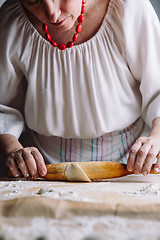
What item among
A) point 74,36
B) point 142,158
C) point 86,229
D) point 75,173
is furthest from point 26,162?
point 86,229

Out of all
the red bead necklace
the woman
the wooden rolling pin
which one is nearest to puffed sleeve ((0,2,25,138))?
the woman

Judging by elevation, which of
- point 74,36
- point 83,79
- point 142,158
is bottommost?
point 142,158

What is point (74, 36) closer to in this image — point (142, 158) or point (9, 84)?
point (9, 84)

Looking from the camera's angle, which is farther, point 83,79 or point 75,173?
point 83,79

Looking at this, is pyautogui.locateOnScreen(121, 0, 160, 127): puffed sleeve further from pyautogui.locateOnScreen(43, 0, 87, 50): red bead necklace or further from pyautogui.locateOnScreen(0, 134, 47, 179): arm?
pyautogui.locateOnScreen(0, 134, 47, 179): arm

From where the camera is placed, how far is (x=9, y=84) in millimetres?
1309

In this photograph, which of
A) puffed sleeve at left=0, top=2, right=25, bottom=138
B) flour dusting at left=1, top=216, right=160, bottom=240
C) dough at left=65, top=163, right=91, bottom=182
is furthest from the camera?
puffed sleeve at left=0, top=2, right=25, bottom=138

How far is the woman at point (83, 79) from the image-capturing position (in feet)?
3.74

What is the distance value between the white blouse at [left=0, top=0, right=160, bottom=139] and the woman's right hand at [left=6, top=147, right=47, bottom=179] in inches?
7.4

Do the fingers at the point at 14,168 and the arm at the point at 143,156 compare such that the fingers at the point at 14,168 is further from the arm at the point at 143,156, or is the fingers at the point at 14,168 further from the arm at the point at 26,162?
the arm at the point at 143,156

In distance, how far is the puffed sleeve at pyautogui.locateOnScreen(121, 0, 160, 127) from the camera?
1126 mm

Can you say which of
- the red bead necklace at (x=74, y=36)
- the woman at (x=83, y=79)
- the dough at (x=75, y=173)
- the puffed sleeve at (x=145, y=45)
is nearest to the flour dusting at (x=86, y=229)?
the dough at (x=75, y=173)

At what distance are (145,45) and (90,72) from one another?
202mm

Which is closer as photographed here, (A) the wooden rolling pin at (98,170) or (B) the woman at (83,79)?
(A) the wooden rolling pin at (98,170)
